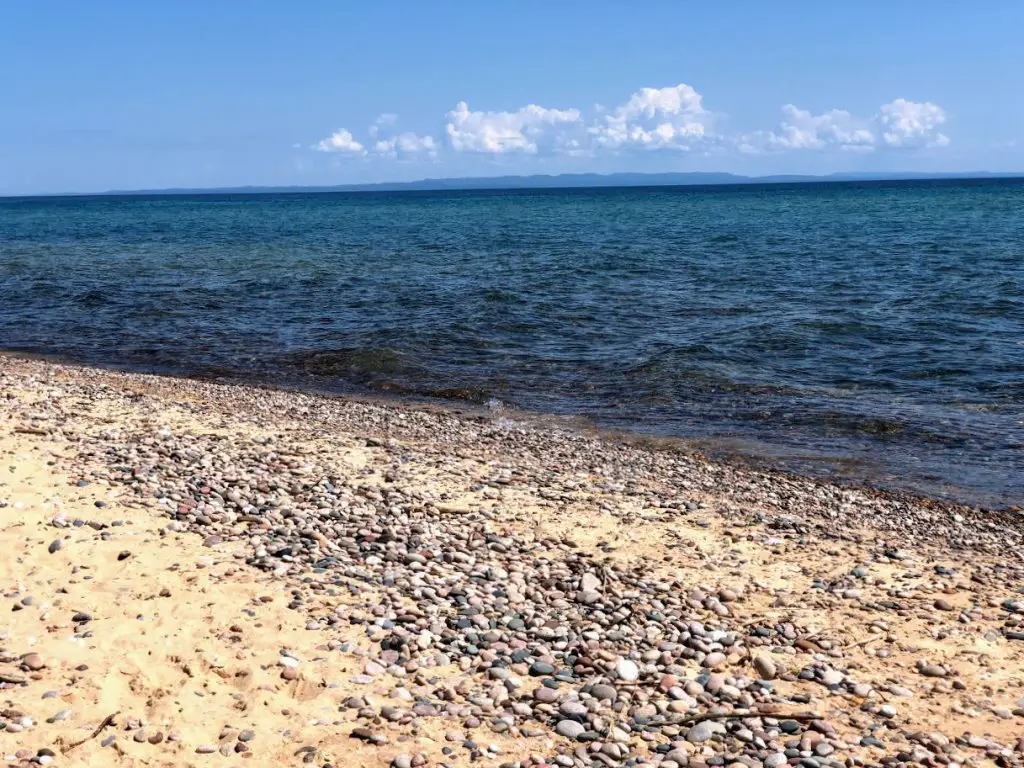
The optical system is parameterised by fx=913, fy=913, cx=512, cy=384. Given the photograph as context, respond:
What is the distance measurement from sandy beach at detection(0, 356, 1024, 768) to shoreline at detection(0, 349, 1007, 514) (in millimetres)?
461

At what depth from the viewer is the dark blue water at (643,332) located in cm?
1496

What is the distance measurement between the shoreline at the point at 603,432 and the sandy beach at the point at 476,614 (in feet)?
1.51

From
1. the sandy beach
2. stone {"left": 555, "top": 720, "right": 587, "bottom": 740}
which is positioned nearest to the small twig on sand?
the sandy beach

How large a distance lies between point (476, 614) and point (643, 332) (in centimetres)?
1634

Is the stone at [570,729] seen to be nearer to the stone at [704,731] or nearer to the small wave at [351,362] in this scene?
the stone at [704,731]

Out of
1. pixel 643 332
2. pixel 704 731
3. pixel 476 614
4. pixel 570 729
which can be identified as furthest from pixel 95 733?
pixel 643 332

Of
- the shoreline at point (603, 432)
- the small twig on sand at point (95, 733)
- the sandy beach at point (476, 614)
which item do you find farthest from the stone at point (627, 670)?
the shoreline at point (603, 432)

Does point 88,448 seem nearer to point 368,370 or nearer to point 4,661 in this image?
point 4,661

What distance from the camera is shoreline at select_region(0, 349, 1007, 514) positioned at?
469 inches

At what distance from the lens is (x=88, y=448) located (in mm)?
11023

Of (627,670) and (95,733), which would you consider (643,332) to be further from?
(95,733)

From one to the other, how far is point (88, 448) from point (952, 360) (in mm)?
16583

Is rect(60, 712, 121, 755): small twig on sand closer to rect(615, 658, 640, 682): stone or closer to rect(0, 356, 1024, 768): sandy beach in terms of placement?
rect(0, 356, 1024, 768): sandy beach

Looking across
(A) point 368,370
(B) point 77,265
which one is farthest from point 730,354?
(B) point 77,265
